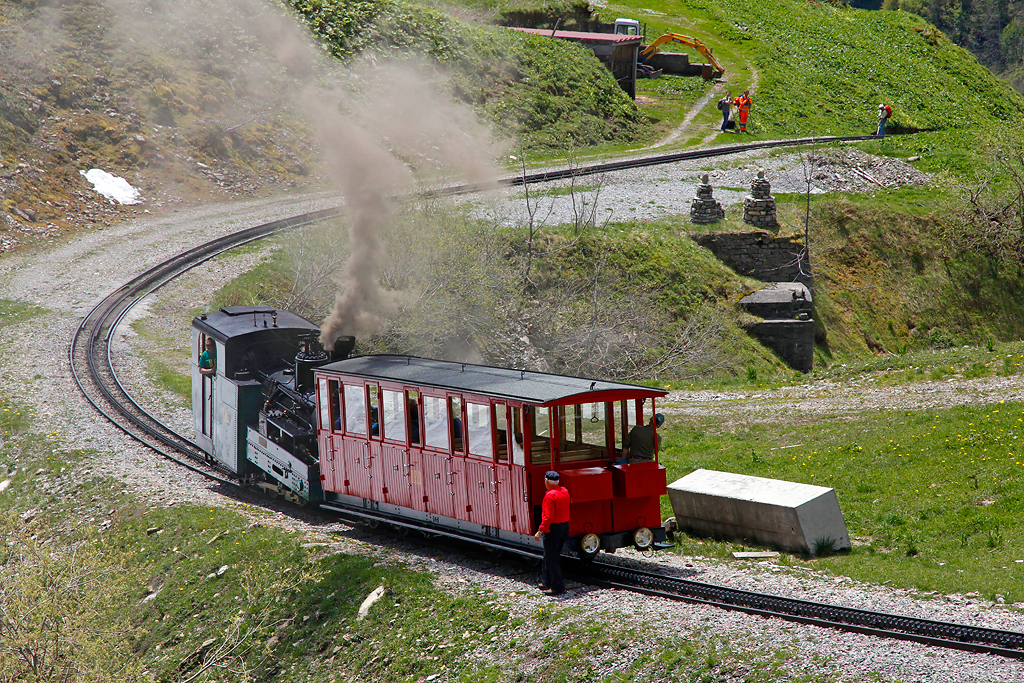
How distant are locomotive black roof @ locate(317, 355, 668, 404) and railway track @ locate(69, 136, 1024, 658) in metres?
2.37

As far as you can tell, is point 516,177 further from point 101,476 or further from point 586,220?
point 101,476

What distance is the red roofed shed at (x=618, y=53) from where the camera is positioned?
62.0m

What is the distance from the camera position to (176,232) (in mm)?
38688

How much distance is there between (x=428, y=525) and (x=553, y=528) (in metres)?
3.16

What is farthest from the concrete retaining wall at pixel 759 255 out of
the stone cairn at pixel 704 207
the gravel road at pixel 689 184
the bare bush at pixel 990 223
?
the bare bush at pixel 990 223

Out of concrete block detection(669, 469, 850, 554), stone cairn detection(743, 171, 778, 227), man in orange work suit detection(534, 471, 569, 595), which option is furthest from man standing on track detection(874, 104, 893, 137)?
man in orange work suit detection(534, 471, 569, 595)

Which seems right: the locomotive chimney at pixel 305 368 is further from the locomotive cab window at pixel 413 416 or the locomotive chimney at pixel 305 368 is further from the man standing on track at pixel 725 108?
the man standing on track at pixel 725 108

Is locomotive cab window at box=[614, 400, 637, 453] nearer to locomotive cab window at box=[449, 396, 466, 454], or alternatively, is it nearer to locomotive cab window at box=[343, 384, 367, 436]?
locomotive cab window at box=[449, 396, 466, 454]

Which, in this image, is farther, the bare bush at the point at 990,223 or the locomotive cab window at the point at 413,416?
the bare bush at the point at 990,223

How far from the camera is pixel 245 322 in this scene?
1873 centimetres

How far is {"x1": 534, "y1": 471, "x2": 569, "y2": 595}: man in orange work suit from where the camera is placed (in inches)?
468

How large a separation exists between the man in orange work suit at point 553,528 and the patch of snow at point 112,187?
115 feet

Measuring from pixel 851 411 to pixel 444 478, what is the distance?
38.5 feet

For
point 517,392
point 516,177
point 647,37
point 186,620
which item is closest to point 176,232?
point 516,177
